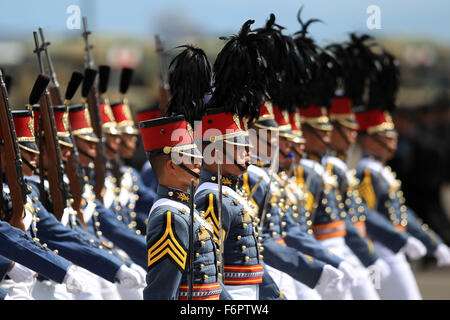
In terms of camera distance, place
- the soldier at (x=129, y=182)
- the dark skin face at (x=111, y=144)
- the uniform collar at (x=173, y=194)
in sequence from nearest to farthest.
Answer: the uniform collar at (x=173, y=194) < the soldier at (x=129, y=182) < the dark skin face at (x=111, y=144)

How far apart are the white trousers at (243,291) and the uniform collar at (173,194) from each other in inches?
36.6

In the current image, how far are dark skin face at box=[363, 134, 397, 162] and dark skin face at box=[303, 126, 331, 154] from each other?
124cm

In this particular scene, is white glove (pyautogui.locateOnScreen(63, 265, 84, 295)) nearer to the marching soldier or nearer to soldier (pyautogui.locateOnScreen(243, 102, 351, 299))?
soldier (pyautogui.locateOnScreen(243, 102, 351, 299))

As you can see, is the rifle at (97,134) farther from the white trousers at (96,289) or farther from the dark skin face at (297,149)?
the dark skin face at (297,149)

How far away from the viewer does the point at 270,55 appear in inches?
257

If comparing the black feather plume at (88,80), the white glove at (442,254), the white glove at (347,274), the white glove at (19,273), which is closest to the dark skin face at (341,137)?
the white glove at (442,254)

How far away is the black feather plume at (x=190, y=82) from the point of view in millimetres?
5523

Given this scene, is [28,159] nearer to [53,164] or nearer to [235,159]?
[53,164]

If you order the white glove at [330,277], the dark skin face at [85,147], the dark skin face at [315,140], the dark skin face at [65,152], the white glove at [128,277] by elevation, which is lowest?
the white glove at [330,277]

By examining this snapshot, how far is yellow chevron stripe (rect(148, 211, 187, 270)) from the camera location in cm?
487

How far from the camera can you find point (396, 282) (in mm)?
9648

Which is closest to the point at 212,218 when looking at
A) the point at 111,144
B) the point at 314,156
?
the point at 111,144

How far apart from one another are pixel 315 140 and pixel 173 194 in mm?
3913
